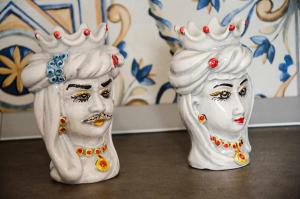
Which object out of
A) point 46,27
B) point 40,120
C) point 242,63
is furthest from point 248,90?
point 46,27

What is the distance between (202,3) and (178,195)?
68 cm

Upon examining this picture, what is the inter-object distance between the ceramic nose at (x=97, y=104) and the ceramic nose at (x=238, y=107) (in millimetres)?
253

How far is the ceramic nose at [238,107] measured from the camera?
1.18m

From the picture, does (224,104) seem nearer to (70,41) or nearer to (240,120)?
(240,120)

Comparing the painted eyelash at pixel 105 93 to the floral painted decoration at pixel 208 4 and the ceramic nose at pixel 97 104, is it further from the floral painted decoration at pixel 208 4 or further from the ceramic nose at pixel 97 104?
the floral painted decoration at pixel 208 4

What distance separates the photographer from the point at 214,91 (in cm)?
117

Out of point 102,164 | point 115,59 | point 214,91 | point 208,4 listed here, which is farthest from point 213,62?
point 208,4

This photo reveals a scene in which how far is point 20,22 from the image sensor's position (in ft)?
5.34

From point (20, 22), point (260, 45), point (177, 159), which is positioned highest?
point (20, 22)

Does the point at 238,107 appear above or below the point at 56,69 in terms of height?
below

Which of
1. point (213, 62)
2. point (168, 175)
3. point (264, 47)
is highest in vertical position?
point (213, 62)

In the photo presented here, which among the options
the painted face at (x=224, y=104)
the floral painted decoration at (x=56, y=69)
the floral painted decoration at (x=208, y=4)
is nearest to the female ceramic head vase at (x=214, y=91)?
the painted face at (x=224, y=104)

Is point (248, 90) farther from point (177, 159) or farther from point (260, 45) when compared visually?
point (260, 45)

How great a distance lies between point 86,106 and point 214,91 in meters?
0.25
